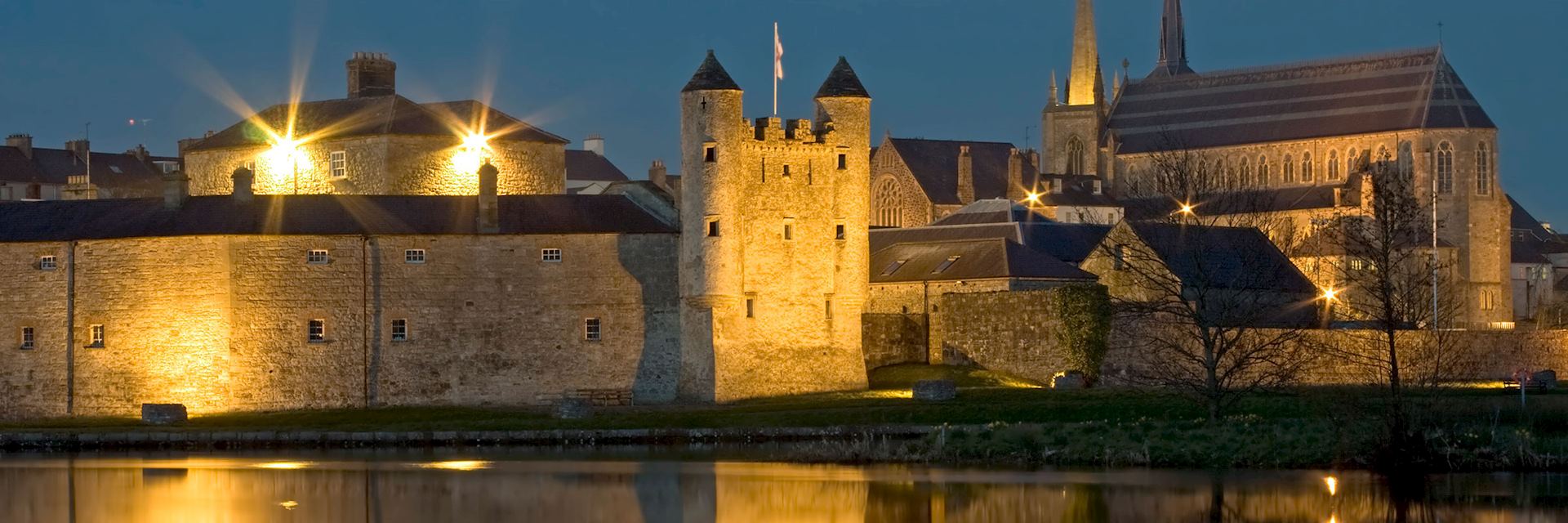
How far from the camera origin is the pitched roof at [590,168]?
137 metres

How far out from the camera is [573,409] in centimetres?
6806

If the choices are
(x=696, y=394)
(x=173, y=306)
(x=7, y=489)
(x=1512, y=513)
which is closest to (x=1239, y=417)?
(x=1512, y=513)

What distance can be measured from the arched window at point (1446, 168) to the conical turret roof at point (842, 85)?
64.6m

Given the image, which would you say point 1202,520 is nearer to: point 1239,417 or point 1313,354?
point 1239,417

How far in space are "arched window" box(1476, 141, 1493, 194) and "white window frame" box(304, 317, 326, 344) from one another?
77.2 metres

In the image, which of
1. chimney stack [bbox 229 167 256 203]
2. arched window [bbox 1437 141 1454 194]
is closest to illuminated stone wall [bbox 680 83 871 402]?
chimney stack [bbox 229 167 256 203]

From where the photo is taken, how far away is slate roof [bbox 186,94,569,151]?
8738 centimetres

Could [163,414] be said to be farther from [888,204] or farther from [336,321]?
[888,204]

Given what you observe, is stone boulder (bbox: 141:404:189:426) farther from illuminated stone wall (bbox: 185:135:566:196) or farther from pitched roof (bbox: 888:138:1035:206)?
pitched roof (bbox: 888:138:1035:206)

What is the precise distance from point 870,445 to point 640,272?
18824mm

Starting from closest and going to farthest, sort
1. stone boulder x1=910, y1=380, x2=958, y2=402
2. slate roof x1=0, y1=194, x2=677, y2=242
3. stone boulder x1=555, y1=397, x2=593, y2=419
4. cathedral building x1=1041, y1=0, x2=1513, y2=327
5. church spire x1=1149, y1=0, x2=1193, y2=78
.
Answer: stone boulder x1=555, y1=397, x2=593, y2=419 < stone boulder x1=910, y1=380, x2=958, y2=402 < slate roof x1=0, y1=194, x2=677, y2=242 < cathedral building x1=1041, y1=0, x2=1513, y2=327 < church spire x1=1149, y1=0, x2=1193, y2=78

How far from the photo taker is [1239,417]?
191 feet

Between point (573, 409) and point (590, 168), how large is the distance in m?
72.3

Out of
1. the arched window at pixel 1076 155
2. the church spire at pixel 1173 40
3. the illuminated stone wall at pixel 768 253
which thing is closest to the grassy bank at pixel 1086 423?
the illuminated stone wall at pixel 768 253
